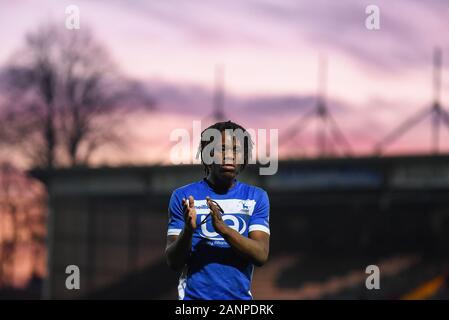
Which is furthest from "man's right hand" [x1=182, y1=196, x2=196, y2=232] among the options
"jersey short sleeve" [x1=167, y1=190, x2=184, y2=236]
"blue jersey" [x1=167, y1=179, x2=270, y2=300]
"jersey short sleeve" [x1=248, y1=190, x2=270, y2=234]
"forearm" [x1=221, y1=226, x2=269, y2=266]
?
"jersey short sleeve" [x1=248, y1=190, x2=270, y2=234]

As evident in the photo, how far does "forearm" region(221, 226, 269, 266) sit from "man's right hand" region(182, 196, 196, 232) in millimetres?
157

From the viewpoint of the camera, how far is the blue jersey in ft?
14.5

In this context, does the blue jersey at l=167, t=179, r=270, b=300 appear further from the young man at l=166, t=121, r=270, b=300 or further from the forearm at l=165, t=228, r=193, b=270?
the forearm at l=165, t=228, r=193, b=270

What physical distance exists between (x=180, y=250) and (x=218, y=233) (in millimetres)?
218

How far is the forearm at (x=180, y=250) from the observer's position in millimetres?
4152

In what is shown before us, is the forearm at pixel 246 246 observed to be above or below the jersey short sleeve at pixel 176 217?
below

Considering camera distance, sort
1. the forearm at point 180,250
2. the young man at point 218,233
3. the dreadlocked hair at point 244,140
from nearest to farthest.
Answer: the forearm at point 180,250 < the young man at point 218,233 < the dreadlocked hair at point 244,140

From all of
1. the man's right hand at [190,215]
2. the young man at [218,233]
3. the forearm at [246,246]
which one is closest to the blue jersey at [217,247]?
the young man at [218,233]

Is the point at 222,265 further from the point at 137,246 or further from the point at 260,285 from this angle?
the point at 137,246

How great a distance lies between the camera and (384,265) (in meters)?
30.4

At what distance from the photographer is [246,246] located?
420cm

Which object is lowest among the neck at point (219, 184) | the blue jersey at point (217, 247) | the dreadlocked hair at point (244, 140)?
the blue jersey at point (217, 247)

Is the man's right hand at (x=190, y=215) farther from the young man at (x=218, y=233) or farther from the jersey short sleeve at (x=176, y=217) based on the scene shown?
the jersey short sleeve at (x=176, y=217)

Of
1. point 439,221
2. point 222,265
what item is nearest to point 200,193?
point 222,265
